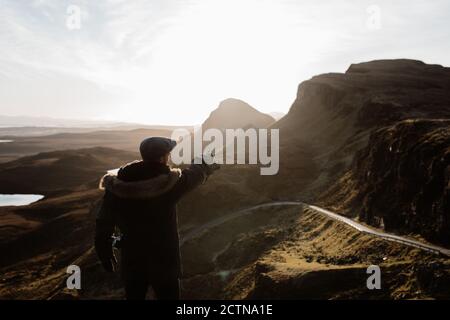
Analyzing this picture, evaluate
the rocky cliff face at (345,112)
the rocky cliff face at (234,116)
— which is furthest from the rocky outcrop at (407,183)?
the rocky cliff face at (234,116)

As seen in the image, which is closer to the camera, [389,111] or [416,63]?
[389,111]

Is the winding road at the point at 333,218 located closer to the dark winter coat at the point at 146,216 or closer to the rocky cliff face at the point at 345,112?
the rocky cliff face at the point at 345,112

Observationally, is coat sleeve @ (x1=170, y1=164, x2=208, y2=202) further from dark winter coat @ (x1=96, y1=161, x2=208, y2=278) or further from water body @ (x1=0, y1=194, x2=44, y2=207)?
water body @ (x1=0, y1=194, x2=44, y2=207)

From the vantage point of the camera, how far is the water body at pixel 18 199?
4247 inches

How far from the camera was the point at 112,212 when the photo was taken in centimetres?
546

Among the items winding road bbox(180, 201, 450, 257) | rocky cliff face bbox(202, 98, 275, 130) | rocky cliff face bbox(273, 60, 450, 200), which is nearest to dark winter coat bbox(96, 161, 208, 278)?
winding road bbox(180, 201, 450, 257)

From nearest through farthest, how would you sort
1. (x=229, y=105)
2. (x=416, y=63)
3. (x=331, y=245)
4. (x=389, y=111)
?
(x=331, y=245), (x=389, y=111), (x=416, y=63), (x=229, y=105)

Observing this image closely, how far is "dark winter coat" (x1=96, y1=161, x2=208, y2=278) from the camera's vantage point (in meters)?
5.36

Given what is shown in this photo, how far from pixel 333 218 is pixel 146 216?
97.1 feet

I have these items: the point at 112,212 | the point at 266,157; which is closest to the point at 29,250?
the point at 266,157

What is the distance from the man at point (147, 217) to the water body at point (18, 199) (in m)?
113

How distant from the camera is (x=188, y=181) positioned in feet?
18.0
